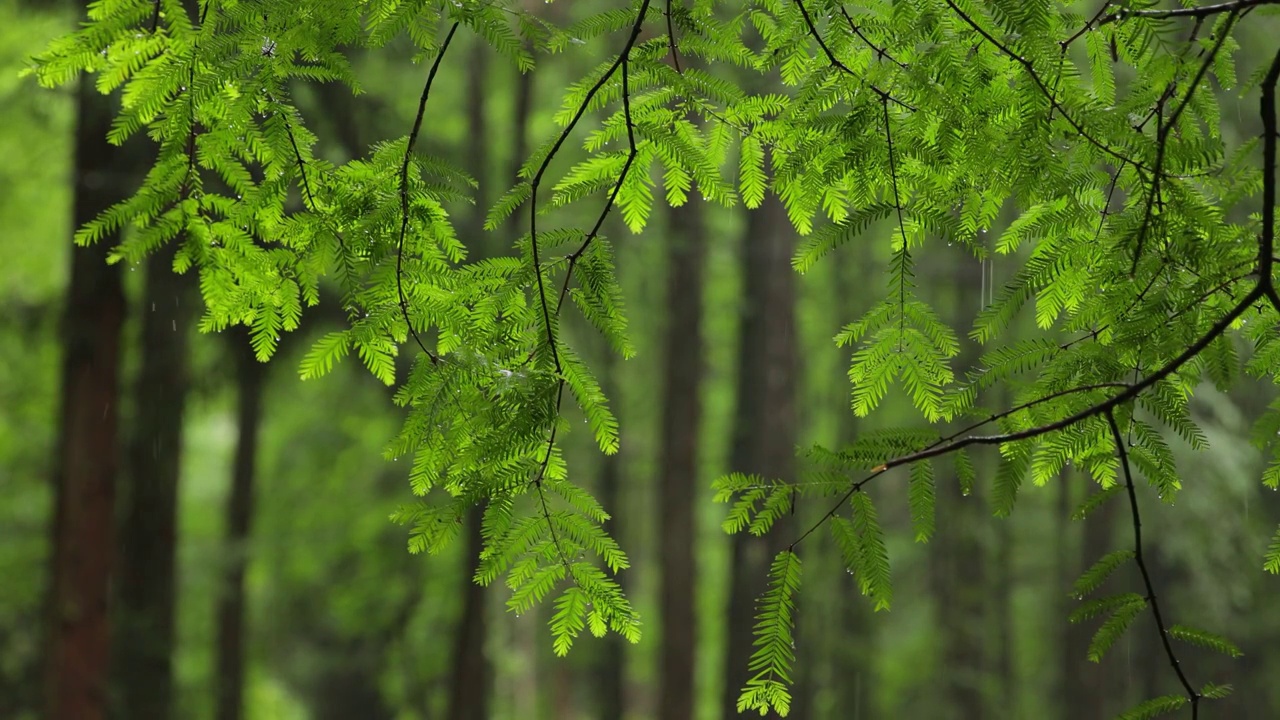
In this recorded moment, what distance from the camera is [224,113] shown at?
9.09ft

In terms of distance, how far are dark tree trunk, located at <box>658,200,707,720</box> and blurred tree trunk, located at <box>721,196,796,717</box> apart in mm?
516

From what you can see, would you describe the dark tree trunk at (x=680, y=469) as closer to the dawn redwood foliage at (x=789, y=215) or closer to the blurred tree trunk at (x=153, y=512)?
the blurred tree trunk at (x=153, y=512)

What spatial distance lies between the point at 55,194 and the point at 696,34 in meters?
13.5

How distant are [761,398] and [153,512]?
643 centimetres

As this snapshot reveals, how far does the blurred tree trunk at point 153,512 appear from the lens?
957 cm

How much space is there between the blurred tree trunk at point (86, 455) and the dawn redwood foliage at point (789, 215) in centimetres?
613

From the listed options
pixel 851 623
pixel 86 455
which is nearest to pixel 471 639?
pixel 86 455

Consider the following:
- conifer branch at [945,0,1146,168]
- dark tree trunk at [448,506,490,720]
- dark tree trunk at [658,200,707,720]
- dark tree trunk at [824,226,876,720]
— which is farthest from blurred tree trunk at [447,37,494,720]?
conifer branch at [945,0,1146,168]

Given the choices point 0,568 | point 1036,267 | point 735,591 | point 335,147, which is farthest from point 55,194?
point 1036,267

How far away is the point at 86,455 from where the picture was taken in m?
8.41

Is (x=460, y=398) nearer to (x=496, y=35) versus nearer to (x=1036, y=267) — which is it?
(x=496, y=35)

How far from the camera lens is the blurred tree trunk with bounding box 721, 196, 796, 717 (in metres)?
11.5

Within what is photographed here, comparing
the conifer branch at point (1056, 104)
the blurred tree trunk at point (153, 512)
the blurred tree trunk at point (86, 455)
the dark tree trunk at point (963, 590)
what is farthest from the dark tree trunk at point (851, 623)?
the conifer branch at point (1056, 104)

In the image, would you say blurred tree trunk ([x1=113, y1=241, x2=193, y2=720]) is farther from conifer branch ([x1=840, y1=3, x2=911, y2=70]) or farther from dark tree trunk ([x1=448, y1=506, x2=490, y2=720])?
conifer branch ([x1=840, y1=3, x2=911, y2=70])
